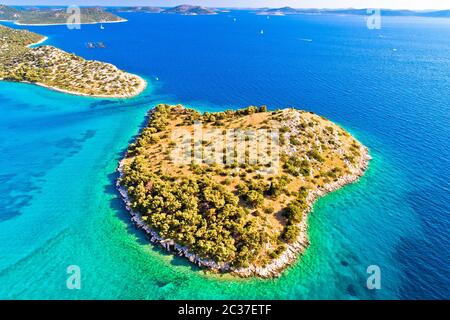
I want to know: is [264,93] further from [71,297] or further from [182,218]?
[71,297]

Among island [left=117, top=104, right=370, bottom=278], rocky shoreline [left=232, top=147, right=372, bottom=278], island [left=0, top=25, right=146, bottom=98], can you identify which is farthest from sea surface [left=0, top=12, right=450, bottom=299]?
island [left=0, top=25, right=146, bottom=98]

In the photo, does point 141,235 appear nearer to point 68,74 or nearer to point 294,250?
point 294,250

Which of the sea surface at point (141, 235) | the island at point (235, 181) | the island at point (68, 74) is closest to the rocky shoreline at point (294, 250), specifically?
the island at point (235, 181)

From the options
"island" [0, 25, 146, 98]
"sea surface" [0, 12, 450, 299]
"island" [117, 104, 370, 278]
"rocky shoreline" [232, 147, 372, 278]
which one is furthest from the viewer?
"island" [0, 25, 146, 98]

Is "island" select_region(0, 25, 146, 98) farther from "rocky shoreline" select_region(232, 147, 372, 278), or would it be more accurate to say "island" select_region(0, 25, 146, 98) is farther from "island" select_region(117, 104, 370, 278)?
"rocky shoreline" select_region(232, 147, 372, 278)

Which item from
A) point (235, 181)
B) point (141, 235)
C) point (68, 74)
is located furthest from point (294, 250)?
point (68, 74)

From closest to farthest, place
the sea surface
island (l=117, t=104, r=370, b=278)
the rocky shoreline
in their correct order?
1. the sea surface
2. the rocky shoreline
3. island (l=117, t=104, r=370, b=278)
